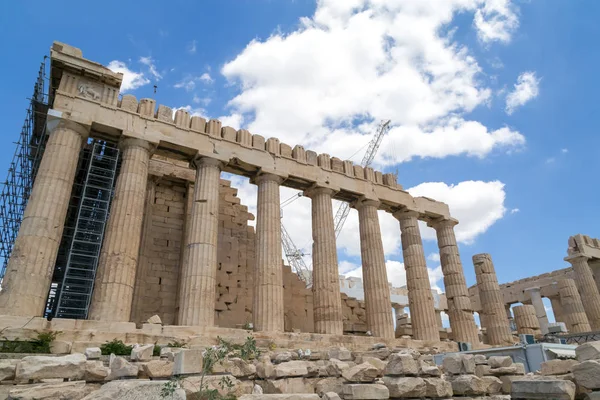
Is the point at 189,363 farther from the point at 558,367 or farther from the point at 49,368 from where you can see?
the point at 558,367

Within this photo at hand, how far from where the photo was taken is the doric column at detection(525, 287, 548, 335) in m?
32.9

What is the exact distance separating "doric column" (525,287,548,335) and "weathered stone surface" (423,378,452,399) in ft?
100

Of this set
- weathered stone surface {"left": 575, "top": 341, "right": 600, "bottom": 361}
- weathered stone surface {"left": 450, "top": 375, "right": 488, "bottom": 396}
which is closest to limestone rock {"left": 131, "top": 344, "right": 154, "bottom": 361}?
weathered stone surface {"left": 450, "top": 375, "right": 488, "bottom": 396}

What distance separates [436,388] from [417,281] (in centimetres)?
1585

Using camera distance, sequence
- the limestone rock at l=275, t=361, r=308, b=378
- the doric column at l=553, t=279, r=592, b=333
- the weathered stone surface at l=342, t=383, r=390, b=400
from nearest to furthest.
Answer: the weathered stone surface at l=342, t=383, r=390, b=400
the limestone rock at l=275, t=361, r=308, b=378
the doric column at l=553, t=279, r=592, b=333

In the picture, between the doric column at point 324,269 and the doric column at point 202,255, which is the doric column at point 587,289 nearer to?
the doric column at point 324,269

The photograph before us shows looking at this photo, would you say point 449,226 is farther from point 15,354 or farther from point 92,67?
point 15,354

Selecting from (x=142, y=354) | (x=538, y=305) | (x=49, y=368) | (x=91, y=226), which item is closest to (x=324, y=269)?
(x=91, y=226)

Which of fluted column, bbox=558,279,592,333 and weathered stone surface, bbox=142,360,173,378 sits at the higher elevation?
fluted column, bbox=558,279,592,333

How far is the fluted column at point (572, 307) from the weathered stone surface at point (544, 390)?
28.6m

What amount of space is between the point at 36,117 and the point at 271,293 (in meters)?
13.0

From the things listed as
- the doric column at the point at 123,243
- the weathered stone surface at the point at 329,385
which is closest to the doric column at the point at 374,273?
the doric column at the point at 123,243

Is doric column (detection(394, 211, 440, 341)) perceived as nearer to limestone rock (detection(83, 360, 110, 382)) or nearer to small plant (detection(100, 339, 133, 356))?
small plant (detection(100, 339, 133, 356))

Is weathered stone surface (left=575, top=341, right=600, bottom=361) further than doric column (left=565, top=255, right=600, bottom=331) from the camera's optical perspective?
No
